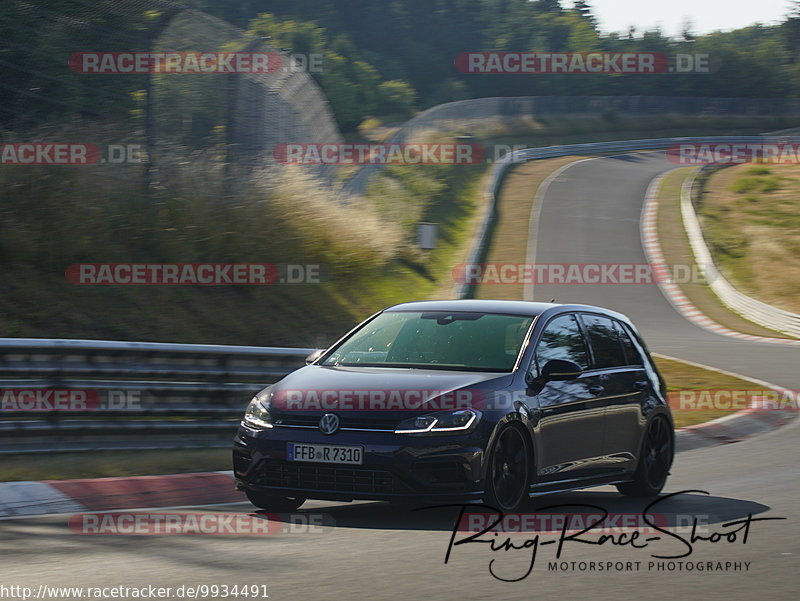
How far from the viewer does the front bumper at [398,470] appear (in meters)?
7.68

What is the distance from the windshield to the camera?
8680mm

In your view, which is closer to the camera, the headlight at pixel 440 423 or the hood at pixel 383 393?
the headlight at pixel 440 423

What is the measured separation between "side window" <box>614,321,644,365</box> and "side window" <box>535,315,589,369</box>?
66 cm

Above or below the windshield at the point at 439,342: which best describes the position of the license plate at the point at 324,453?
below

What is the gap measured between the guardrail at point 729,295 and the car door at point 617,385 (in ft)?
70.4

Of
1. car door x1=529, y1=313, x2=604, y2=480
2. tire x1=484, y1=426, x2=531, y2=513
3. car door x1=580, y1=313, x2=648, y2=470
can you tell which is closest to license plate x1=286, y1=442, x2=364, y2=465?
tire x1=484, y1=426, x2=531, y2=513

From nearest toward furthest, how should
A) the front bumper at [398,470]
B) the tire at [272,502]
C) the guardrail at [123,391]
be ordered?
1. the front bumper at [398,470]
2. the tire at [272,502]
3. the guardrail at [123,391]

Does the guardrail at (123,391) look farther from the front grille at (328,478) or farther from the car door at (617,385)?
the car door at (617,385)

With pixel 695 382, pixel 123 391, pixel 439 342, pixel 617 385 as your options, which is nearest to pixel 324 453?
pixel 439 342

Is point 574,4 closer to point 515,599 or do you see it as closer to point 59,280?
point 59,280

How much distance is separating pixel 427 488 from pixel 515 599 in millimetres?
1913

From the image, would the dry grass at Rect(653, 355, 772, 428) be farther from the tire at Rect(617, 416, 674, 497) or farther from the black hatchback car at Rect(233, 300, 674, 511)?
the black hatchback car at Rect(233, 300, 674, 511)

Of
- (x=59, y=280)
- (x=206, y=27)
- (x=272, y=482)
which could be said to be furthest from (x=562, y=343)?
(x=206, y=27)

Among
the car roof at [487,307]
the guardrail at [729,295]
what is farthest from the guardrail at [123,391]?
the guardrail at [729,295]
